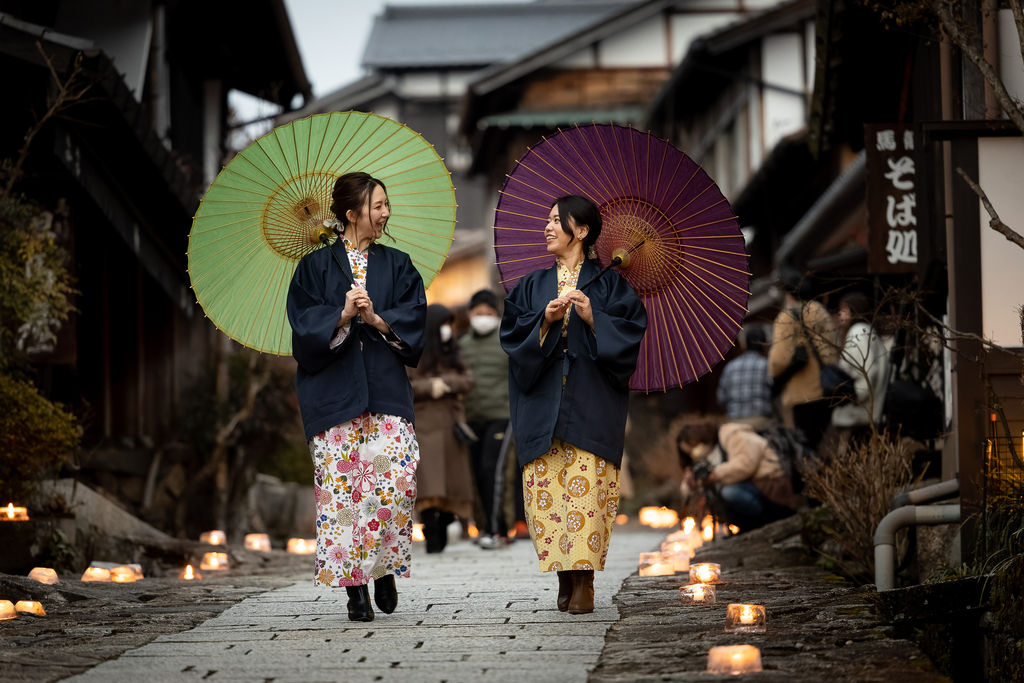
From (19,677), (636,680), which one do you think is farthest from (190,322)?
(636,680)

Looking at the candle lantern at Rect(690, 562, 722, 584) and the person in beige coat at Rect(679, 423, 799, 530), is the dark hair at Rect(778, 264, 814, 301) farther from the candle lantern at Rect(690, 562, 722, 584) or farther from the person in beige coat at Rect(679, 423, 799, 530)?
the candle lantern at Rect(690, 562, 722, 584)

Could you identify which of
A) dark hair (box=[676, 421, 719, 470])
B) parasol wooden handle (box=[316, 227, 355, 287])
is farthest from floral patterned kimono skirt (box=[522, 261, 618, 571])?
dark hair (box=[676, 421, 719, 470])

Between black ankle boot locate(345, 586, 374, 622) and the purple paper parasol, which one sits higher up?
the purple paper parasol

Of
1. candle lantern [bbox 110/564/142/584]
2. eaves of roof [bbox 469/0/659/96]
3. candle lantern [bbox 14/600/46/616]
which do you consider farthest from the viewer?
eaves of roof [bbox 469/0/659/96]

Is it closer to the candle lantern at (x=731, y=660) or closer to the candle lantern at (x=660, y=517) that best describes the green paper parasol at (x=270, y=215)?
the candle lantern at (x=731, y=660)

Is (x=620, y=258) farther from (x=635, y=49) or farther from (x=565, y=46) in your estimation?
(x=635, y=49)

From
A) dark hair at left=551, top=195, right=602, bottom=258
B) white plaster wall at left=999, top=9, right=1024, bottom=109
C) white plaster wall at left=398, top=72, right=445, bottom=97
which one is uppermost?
white plaster wall at left=398, top=72, right=445, bottom=97

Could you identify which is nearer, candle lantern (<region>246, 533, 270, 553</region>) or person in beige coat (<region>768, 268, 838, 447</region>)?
person in beige coat (<region>768, 268, 838, 447</region>)

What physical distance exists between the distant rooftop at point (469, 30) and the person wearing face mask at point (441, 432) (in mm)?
21511

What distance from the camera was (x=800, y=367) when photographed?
9.85 m

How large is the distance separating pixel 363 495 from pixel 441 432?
436 centimetres

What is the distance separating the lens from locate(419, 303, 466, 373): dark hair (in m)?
10.1

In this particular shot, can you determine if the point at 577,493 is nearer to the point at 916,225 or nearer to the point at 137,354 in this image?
the point at 916,225

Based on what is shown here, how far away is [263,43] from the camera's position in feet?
49.9
